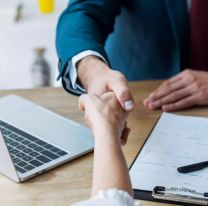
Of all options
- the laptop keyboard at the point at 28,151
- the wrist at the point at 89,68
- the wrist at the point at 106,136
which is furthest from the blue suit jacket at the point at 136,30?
the wrist at the point at 106,136

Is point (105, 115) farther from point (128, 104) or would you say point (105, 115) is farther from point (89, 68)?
point (89, 68)

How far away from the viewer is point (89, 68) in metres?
1.07

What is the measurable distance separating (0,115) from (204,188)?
480 mm

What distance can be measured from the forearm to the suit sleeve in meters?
0.39

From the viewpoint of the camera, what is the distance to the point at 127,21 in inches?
57.9

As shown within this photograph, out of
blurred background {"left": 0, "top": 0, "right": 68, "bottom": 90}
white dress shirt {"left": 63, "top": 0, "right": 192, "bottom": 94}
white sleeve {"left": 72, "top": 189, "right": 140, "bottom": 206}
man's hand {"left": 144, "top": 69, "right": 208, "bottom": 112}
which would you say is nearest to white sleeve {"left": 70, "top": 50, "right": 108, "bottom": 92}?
white dress shirt {"left": 63, "top": 0, "right": 192, "bottom": 94}

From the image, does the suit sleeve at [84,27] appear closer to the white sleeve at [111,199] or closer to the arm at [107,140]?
the arm at [107,140]

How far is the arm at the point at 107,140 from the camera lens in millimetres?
678

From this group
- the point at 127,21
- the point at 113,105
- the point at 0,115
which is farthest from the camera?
the point at 127,21

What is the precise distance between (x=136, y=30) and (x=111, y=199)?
3.00 ft

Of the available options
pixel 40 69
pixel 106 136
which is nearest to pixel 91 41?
pixel 106 136

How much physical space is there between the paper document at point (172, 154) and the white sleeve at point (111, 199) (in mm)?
128

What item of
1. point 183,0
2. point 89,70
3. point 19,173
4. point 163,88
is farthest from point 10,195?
point 183,0

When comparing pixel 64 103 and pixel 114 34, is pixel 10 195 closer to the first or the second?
pixel 64 103
